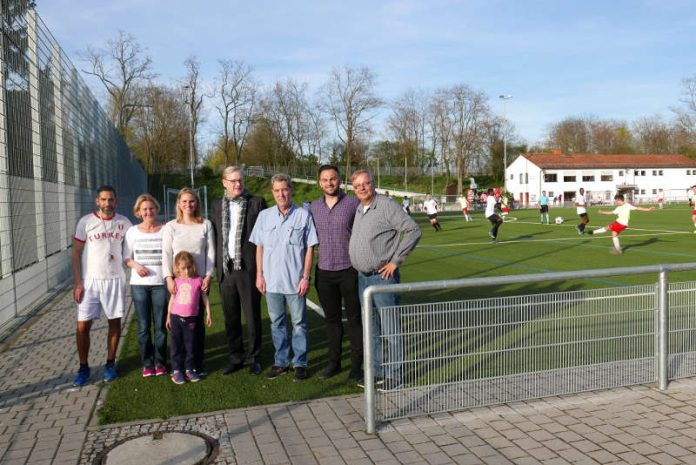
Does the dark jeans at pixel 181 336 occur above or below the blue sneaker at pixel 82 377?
above

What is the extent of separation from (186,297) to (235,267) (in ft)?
1.71

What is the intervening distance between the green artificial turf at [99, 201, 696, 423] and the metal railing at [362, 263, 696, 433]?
0.92 meters

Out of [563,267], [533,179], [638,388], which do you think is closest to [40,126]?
[638,388]

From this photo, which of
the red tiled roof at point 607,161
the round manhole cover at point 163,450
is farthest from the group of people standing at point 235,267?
the red tiled roof at point 607,161

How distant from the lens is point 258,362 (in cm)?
592

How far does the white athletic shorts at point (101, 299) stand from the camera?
569 centimetres

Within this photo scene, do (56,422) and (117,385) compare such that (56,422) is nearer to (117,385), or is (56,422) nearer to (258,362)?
(117,385)

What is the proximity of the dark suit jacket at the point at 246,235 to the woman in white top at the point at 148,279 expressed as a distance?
1.72 feet

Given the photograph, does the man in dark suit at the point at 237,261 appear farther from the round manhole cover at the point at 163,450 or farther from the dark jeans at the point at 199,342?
the round manhole cover at the point at 163,450

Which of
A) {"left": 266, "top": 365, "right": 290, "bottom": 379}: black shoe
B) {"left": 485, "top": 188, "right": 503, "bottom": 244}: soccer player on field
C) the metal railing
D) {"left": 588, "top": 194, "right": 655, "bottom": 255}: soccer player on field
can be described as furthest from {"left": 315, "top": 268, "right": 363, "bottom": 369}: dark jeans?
{"left": 485, "top": 188, "right": 503, "bottom": 244}: soccer player on field

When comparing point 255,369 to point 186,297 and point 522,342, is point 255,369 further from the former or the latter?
point 522,342

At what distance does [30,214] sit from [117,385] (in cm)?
532

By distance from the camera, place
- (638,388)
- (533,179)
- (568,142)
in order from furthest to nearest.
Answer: (568,142), (533,179), (638,388)

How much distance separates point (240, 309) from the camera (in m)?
5.95
